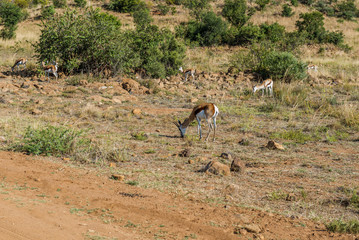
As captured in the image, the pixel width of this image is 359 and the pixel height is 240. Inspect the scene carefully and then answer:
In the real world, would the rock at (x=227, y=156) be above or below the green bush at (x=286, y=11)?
above

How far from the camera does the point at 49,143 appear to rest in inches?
320

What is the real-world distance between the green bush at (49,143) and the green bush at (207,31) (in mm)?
20521

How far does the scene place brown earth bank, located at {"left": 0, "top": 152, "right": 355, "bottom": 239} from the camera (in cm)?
486

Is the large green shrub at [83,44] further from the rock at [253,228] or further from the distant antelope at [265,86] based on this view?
the rock at [253,228]

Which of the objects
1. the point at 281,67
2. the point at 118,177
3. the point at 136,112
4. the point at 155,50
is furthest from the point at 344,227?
the point at 155,50

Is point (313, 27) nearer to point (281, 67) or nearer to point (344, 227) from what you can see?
point (281, 67)

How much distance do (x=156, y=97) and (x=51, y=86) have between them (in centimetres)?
468

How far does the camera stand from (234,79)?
1939cm

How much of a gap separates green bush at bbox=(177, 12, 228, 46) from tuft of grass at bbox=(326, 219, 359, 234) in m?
23.7

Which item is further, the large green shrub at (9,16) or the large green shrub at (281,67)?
the large green shrub at (9,16)

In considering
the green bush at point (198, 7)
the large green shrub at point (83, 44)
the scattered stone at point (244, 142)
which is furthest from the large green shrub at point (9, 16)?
the scattered stone at point (244, 142)

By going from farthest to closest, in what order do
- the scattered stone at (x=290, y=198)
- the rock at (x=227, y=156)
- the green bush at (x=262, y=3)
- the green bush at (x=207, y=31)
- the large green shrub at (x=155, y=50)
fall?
the green bush at (x=262, y=3) → the green bush at (x=207, y=31) → the large green shrub at (x=155, y=50) → the rock at (x=227, y=156) → the scattered stone at (x=290, y=198)

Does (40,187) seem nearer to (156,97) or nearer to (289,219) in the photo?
(289,219)

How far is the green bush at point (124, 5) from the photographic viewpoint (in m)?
40.2
